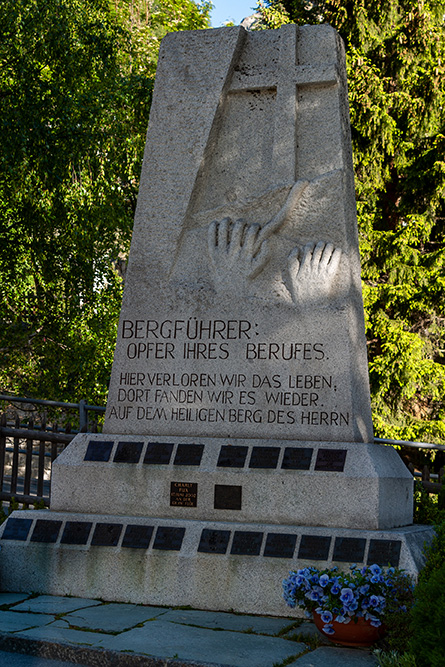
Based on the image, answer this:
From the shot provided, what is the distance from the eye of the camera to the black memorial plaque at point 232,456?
5652 mm

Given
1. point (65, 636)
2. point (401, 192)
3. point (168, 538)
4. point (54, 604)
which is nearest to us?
point (65, 636)

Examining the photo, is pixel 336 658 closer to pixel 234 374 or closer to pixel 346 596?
pixel 346 596

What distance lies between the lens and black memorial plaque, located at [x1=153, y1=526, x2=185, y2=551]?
543 centimetres

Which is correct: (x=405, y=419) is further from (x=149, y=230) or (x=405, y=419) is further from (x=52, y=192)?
(x=149, y=230)

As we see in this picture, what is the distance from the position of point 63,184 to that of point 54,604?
7.60 meters

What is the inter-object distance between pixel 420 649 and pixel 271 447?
96.5 inches

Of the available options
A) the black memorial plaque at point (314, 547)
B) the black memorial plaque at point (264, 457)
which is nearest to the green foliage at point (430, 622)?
the black memorial plaque at point (314, 547)

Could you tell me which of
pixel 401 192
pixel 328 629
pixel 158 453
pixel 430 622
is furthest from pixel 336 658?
pixel 401 192

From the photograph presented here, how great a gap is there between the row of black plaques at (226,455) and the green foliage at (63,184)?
5759 mm

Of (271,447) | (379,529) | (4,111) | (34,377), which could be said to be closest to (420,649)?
(379,529)

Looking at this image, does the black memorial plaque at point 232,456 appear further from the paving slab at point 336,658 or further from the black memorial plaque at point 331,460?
the paving slab at point 336,658

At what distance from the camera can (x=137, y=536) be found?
5559 millimetres

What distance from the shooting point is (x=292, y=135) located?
20.6 feet

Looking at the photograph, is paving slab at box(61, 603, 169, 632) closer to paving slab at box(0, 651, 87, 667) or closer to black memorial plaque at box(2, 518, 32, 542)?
paving slab at box(0, 651, 87, 667)
